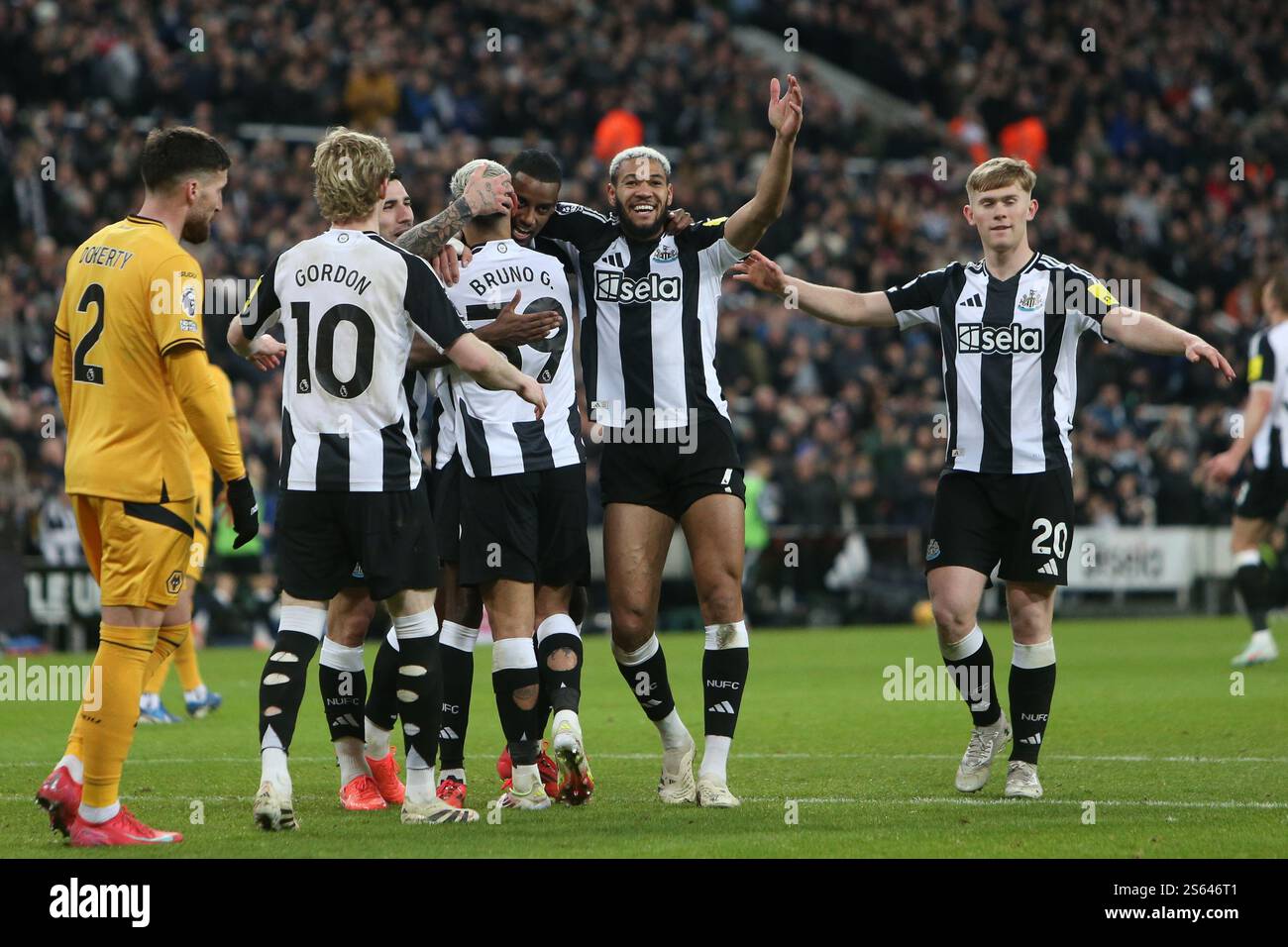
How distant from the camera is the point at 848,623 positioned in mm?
20297

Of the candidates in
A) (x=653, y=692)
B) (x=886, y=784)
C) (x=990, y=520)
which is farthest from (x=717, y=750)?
(x=990, y=520)

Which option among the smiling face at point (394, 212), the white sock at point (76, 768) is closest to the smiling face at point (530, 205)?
the smiling face at point (394, 212)

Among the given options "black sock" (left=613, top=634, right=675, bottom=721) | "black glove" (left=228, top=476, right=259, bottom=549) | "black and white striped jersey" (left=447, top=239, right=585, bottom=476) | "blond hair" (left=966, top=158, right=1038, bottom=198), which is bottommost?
"black sock" (left=613, top=634, right=675, bottom=721)

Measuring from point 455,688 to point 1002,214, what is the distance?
124 inches

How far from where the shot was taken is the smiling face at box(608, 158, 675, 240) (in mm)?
7289

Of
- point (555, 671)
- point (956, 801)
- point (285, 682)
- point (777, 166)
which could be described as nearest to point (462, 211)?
point (777, 166)

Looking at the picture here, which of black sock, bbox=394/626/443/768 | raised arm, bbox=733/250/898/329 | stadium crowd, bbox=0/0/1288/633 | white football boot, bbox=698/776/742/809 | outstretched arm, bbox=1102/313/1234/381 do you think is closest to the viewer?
black sock, bbox=394/626/443/768

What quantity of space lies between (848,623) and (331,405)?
14.5 metres

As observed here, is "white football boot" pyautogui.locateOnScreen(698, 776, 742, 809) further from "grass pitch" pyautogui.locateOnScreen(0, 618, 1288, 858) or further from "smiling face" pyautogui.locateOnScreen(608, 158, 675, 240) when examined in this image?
"smiling face" pyautogui.locateOnScreen(608, 158, 675, 240)

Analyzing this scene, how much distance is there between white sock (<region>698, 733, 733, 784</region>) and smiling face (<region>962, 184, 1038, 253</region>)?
2.45 m

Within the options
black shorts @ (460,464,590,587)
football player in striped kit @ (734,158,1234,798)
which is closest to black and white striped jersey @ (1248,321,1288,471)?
football player in striped kit @ (734,158,1234,798)

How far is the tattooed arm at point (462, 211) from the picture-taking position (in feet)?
23.1
